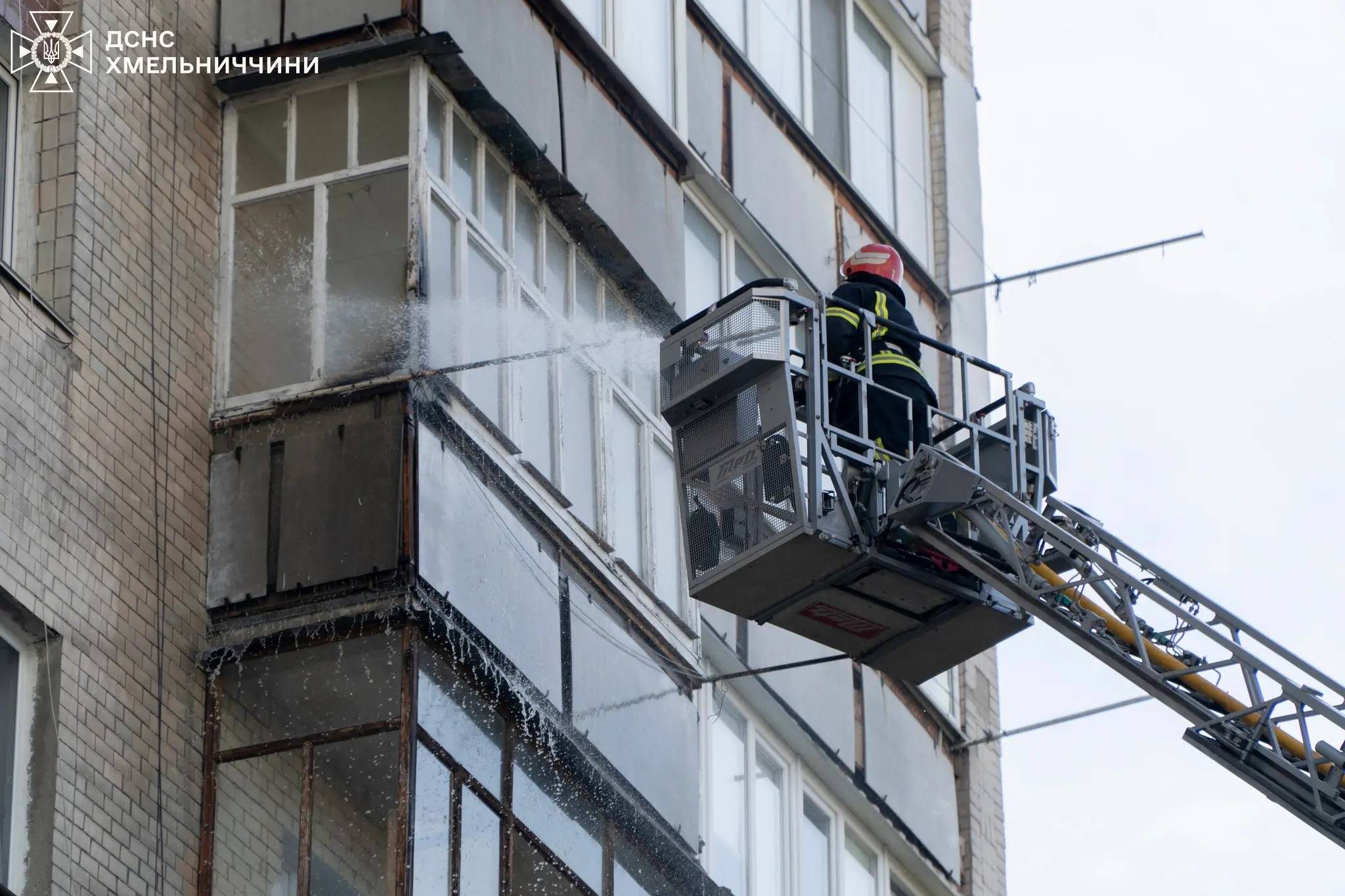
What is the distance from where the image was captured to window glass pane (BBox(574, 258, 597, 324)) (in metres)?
18.5

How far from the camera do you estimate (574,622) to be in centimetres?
1702

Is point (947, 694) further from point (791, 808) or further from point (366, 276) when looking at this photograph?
point (366, 276)

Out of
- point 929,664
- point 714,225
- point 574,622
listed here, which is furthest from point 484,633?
point 714,225

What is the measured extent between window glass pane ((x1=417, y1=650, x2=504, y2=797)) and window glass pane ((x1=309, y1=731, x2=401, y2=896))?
1.12 ft

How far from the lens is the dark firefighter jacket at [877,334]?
16.0 meters

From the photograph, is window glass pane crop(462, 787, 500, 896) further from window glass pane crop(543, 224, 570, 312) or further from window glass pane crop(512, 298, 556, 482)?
window glass pane crop(543, 224, 570, 312)

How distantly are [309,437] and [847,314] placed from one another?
317 cm

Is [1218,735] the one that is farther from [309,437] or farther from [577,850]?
[309,437]

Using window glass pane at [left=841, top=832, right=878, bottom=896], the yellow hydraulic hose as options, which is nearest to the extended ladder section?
the yellow hydraulic hose

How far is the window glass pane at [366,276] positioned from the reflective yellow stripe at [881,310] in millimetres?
2715

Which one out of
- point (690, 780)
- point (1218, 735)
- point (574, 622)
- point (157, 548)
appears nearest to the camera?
point (1218, 735)

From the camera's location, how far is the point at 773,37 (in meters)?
23.4

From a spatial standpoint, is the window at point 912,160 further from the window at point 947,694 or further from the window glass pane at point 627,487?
the window glass pane at point 627,487

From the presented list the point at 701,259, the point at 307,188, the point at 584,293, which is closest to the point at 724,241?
the point at 701,259
